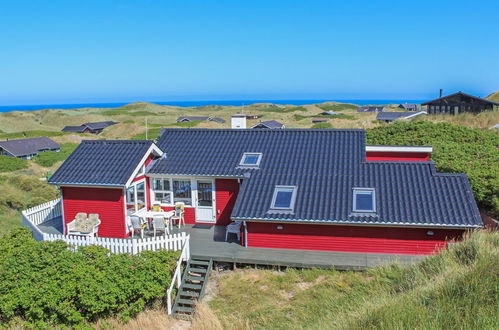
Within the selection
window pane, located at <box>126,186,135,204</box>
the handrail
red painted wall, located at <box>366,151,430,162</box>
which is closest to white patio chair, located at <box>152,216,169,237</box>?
the handrail

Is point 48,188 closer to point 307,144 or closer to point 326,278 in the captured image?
point 307,144

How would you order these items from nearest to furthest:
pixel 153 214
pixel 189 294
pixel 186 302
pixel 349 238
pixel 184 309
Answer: pixel 184 309 → pixel 186 302 → pixel 189 294 → pixel 349 238 → pixel 153 214

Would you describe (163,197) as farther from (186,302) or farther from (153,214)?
(186,302)

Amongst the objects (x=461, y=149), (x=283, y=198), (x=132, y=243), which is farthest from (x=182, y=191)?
(x=461, y=149)

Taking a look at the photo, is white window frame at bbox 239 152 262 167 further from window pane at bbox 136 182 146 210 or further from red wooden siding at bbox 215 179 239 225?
window pane at bbox 136 182 146 210

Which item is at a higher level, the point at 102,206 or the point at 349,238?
the point at 102,206

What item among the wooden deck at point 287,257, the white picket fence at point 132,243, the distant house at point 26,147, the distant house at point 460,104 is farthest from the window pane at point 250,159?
the distant house at point 26,147
